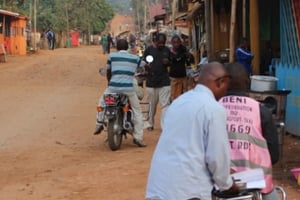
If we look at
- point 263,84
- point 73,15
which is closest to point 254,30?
point 263,84

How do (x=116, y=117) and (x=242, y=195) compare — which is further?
(x=116, y=117)

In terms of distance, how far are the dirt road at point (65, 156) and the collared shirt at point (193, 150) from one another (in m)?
3.25

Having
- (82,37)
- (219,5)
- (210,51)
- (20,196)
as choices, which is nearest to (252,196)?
(20,196)

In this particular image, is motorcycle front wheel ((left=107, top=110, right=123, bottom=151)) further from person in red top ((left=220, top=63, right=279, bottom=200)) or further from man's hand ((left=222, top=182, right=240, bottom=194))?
man's hand ((left=222, top=182, right=240, bottom=194))

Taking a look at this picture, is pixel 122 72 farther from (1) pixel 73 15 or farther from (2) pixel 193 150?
(1) pixel 73 15

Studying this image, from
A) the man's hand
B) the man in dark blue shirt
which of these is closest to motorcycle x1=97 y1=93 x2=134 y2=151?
the man in dark blue shirt

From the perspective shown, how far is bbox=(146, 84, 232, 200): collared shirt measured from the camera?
11.9 ft

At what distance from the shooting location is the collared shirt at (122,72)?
32.6 ft

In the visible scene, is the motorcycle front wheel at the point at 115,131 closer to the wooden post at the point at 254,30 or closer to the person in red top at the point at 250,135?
the wooden post at the point at 254,30

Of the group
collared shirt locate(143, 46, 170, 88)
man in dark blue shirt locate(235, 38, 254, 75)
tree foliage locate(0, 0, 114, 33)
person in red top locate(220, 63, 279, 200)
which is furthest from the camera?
tree foliage locate(0, 0, 114, 33)

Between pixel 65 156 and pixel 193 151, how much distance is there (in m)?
6.19

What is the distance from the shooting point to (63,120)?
45.3 feet

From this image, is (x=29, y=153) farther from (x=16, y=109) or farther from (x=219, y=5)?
(x=219, y=5)

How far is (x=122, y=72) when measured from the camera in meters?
9.95
